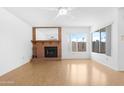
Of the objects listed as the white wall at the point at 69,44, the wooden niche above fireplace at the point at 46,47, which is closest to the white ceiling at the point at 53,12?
the wooden niche above fireplace at the point at 46,47

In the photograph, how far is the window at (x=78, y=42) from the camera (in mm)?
9367

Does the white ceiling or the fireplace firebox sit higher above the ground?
the white ceiling

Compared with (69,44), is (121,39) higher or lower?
higher

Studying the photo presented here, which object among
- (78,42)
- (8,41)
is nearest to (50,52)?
(78,42)

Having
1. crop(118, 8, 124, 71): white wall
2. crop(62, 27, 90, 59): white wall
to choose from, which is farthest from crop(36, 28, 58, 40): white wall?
crop(118, 8, 124, 71): white wall

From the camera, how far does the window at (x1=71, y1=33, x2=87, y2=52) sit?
937 centimetres

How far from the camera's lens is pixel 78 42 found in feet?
31.1

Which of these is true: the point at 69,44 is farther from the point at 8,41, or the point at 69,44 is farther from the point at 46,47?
the point at 8,41

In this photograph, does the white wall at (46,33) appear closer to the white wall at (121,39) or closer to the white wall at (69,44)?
the white wall at (69,44)

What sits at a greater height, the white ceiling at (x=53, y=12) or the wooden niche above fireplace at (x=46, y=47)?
the white ceiling at (x=53, y=12)

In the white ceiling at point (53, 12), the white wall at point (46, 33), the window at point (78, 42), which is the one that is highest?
the white ceiling at point (53, 12)

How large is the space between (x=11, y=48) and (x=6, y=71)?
3.02 feet

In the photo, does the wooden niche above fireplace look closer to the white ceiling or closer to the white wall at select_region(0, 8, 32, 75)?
the white ceiling
